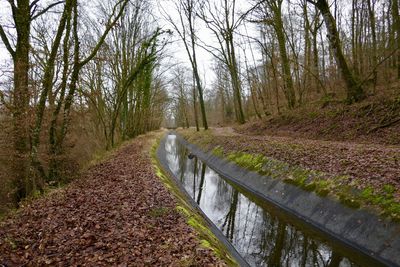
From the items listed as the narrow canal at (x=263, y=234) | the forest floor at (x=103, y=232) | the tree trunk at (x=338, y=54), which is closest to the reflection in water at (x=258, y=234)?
the narrow canal at (x=263, y=234)

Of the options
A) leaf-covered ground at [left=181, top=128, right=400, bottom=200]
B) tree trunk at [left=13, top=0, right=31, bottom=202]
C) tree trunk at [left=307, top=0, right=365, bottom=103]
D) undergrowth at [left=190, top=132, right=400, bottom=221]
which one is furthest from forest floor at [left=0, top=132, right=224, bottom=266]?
tree trunk at [left=307, top=0, right=365, bottom=103]

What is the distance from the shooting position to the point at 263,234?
8258 mm

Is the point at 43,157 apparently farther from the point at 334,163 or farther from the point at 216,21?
the point at 216,21

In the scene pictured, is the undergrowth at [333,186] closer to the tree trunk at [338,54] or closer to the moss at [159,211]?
the moss at [159,211]

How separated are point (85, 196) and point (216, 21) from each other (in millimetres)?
21932

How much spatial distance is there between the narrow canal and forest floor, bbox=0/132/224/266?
1.99 m

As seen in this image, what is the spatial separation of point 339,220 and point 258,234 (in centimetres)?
214

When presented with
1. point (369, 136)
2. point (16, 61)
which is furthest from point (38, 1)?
point (369, 136)

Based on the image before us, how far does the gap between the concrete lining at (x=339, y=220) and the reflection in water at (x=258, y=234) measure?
0.57 meters

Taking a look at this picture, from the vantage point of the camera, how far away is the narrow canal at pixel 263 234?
22.2 feet

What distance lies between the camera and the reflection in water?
22.3ft

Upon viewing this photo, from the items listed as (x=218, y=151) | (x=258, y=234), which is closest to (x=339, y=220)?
(x=258, y=234)

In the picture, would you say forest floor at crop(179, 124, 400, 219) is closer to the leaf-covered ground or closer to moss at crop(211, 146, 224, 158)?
the leaf-covered ground

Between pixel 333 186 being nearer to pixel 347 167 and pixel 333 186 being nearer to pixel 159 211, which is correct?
→ pixel 347 167
